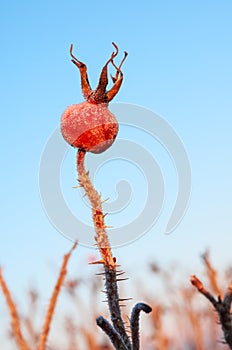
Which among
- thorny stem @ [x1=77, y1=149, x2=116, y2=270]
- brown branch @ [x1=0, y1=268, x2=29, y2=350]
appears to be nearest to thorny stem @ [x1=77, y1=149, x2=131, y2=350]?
thorny stem @ [x1=77, y1=149, x2=116, y2=270]

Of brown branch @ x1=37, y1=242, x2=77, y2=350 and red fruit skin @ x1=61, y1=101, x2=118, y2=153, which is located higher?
red fruit skin @ x1=61, y1=101, x2=118, y2=153

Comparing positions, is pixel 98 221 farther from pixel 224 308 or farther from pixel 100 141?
pixel 224 308

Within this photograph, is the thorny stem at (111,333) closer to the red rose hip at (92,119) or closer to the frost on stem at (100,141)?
the frost on stem at (100,141)

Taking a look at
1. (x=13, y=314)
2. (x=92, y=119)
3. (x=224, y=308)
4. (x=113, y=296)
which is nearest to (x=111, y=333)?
(x=113, y=296)

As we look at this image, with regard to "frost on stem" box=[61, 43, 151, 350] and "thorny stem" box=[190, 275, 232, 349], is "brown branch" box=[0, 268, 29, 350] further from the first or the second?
"thorny stem" box=[190, 275, 232, 349]

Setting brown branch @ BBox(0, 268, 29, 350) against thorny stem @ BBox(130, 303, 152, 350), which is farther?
brown branch @ BBox(0, 268, 29, 350)

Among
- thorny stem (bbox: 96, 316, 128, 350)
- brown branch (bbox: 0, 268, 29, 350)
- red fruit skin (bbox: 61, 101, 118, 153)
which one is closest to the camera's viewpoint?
thorny stem (bbox: 96, 316, 128, 350)

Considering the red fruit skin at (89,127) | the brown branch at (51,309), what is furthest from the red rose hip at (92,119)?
the brown branch at (51,309)

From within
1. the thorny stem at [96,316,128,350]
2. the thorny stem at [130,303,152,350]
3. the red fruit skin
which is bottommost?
the thorny stem at [96,316,128,350]
